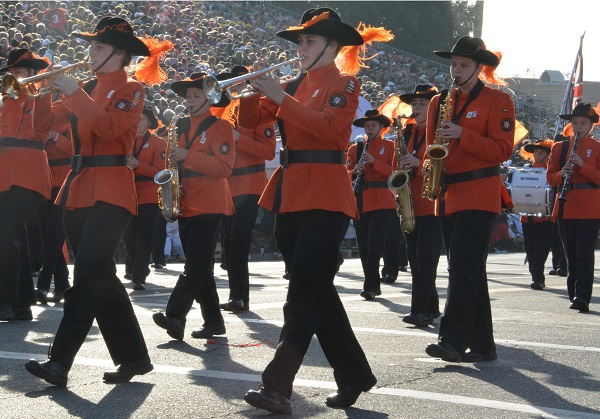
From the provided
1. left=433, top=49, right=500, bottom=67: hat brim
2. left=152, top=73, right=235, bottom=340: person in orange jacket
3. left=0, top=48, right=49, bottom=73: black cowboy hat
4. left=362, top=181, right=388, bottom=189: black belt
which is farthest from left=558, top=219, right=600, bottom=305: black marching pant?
left=0, top=48, right=49, bottom=73: black cowboy hat

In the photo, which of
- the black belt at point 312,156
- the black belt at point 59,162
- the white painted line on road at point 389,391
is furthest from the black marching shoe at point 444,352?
the black belt at point 59,162

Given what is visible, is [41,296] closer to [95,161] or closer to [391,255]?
[95,161]

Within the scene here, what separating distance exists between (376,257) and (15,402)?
680cm

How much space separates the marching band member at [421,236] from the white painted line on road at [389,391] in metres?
3.00

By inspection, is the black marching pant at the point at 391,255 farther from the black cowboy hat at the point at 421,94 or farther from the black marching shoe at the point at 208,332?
the black marching shoe at the point at 208,332

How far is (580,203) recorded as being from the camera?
39.1 feet

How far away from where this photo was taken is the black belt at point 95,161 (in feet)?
23.1

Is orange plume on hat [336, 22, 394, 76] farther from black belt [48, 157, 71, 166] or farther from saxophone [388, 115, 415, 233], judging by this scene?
black belt [48, 157, 71, 166]

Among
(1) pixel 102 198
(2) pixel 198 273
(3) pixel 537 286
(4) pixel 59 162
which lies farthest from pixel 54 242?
(3) pixel 537 286

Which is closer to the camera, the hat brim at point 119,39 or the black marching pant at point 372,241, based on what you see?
the hat brim at point 119,39

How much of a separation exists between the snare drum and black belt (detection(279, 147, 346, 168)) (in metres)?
8.79

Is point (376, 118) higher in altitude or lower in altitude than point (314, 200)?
higher

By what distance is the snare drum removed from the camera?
15.0m

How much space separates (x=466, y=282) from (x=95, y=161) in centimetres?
266
